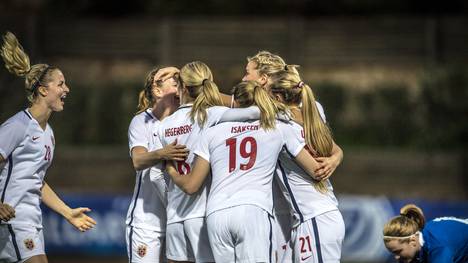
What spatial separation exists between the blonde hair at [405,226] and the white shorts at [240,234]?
1.00 meters

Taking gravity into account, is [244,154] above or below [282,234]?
above

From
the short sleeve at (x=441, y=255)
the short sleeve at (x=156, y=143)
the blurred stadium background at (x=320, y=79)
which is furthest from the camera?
the blurred stadium background at (x=320, y=79)

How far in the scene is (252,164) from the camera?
6.55 metres

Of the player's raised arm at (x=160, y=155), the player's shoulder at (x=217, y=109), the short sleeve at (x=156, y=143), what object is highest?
the player's shoulder at (x=217, y=109)

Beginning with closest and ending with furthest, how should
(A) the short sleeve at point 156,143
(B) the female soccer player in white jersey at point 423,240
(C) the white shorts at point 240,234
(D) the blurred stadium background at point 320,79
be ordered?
(C) the white shorts at point 240,234 < (B) the female soccer player in white jersey at point 423,240 < (A) the short sleeve at point 156,143 < (D) the blurred stadium background at point 320,79

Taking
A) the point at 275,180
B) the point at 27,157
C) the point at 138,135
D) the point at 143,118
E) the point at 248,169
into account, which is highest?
the point at 143,118

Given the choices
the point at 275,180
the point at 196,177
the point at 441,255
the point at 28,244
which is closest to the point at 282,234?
the point at 275,180

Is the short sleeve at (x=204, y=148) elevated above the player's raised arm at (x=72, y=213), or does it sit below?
above

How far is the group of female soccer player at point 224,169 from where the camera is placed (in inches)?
258

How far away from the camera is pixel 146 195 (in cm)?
739

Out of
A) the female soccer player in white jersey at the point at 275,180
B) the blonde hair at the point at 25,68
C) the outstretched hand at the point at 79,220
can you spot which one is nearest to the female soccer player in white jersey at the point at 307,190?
the female soccer player in white jersey at the point at 275,180

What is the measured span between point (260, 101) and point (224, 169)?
508 millimetres

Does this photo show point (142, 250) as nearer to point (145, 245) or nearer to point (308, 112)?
point (145, 245)

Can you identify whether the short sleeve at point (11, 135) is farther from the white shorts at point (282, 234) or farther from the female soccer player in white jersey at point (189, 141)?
the white shorts at point (282, 234)
